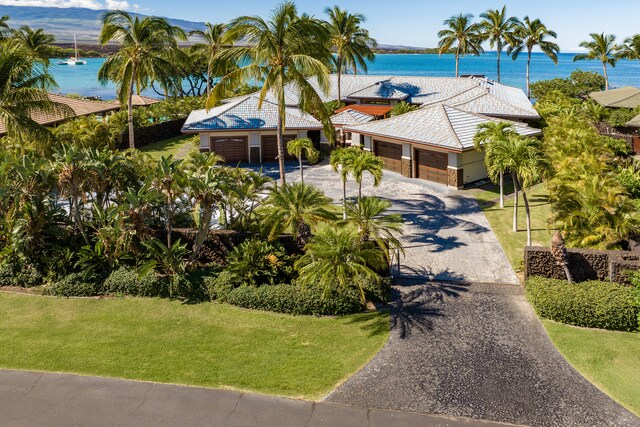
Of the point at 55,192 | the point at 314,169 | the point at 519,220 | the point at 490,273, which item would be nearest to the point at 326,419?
the point at 490,273

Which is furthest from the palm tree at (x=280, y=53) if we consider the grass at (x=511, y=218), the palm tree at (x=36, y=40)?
the palm tree at (x=36, y=40)

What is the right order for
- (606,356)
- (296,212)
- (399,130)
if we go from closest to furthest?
(606,356)
(296,212)
(399,130)

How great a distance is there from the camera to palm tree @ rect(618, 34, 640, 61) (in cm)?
6075

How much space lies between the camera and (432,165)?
33.5 metres

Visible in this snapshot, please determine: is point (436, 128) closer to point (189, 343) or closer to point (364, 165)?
point (364, 165)

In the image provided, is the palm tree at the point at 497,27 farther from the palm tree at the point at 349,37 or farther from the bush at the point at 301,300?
the bush at the point at 301,300

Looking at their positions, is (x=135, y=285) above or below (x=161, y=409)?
above

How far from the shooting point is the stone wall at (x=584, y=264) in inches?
669

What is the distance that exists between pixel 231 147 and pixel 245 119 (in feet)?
7.81

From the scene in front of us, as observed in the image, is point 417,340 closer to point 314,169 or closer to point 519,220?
point 519,220

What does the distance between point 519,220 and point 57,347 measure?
68.9 ft

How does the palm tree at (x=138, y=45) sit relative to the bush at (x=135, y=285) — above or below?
above

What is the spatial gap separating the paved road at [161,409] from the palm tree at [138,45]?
24499mm

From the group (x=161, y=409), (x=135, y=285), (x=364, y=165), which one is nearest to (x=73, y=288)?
(x=135, y=285)
